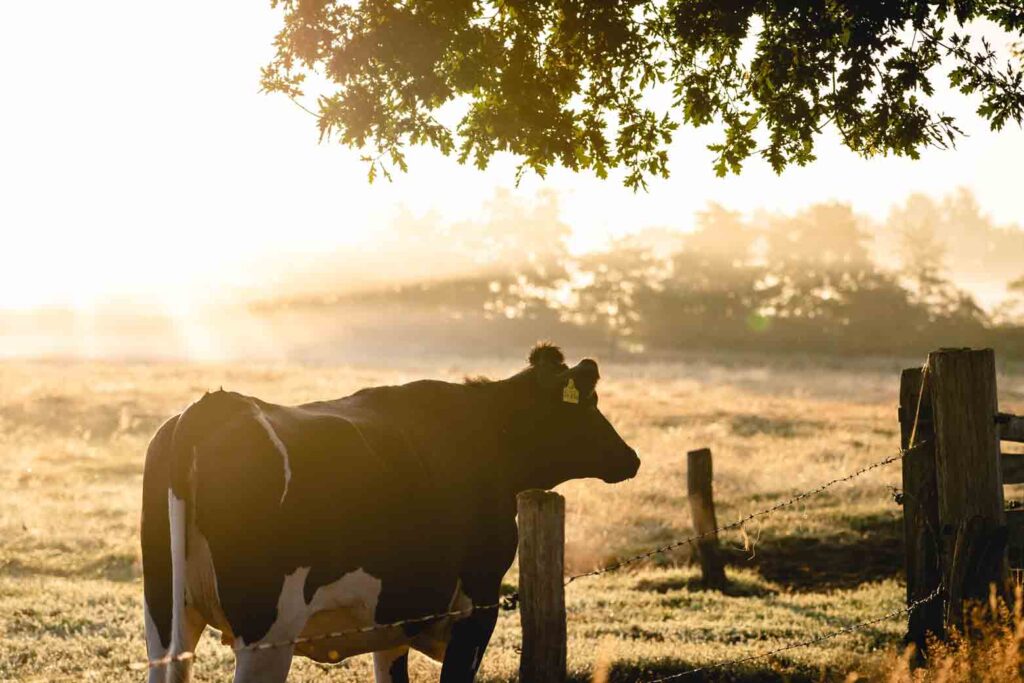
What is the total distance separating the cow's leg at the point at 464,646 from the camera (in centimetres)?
714

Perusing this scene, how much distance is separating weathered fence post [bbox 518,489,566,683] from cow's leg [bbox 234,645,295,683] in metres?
1.25

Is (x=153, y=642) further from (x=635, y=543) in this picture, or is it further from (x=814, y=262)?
(x=814, y=262)

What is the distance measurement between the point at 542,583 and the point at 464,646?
137 centimetres

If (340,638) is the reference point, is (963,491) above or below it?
above

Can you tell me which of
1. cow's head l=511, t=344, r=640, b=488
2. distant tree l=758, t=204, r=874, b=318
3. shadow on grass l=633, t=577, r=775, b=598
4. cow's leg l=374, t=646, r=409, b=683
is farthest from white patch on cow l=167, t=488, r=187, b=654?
distant tree l=758, t=204, r=874, b=318

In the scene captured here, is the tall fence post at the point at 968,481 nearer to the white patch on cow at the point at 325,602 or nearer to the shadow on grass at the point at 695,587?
the white patch on cow at the point at 325,602

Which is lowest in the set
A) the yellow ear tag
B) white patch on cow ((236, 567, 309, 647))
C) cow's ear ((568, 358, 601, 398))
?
white patch on cow ((236, 567, 309, 647))

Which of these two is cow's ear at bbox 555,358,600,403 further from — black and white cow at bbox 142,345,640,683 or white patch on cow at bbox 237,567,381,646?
white patch on cow at bbox 237,567,381,646

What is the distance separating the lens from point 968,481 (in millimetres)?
8156

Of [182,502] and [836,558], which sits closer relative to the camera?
[182,502]

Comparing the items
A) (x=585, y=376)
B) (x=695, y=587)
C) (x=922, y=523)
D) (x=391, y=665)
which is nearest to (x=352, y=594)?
(x=391, y=665)

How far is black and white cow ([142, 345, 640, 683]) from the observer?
5945 millimetres

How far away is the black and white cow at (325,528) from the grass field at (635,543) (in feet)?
4.23

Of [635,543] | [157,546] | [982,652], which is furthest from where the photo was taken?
[635,543]
